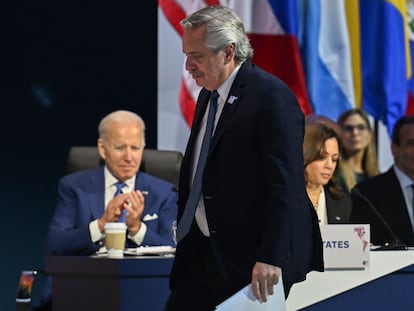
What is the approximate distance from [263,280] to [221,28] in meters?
0.83

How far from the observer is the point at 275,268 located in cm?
363

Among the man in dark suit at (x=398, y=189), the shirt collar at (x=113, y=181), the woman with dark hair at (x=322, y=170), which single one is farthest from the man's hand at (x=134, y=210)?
the man in dark suit at (x=398, y=189)

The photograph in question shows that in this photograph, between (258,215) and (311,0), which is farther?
(311,0)

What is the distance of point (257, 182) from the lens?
3.72 m

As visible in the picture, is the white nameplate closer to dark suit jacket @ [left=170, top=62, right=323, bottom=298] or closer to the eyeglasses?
dark suit jacket @ [left=170, top=62, right=323, bottom=298]

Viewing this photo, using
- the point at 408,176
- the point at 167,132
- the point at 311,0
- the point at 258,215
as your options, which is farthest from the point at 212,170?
the point at 311,0

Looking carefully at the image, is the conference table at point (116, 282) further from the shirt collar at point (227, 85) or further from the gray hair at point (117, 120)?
the gray hair at point (117, 120)

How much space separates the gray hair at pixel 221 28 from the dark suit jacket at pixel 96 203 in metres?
1.98

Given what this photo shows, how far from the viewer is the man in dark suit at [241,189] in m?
3.64

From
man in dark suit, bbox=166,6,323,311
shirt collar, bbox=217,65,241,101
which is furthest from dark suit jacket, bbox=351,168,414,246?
shirt collar, bbox=217,65,241,101

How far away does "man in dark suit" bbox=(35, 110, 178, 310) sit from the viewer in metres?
5.59

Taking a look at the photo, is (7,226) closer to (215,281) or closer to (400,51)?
(400,51)

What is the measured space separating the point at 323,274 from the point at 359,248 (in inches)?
6.7

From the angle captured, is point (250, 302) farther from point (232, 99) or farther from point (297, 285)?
point (297, 285)
